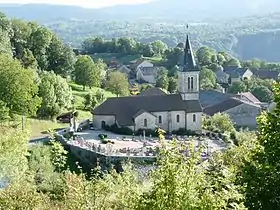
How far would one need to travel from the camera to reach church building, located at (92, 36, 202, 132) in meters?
47.0

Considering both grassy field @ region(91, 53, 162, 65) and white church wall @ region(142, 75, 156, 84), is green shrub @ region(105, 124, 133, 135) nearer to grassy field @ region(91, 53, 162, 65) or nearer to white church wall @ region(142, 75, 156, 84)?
white church wall @ region(142, 75, 156, 84)

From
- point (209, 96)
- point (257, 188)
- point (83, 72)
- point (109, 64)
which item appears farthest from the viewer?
point (109, 64)

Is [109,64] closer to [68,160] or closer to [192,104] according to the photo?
[192,104]

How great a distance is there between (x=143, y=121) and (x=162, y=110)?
196 centimetres

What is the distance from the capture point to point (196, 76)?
4909 cm

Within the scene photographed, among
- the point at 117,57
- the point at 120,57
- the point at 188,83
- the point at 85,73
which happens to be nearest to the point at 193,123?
the point at 188,83

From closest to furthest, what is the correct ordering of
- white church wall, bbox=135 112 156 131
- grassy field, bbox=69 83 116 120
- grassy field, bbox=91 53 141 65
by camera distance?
white church wall, bbox=135 112 156 131 → grassy field, bbox=69 83 116 120 → grassy field, bbox=91 53 141 65

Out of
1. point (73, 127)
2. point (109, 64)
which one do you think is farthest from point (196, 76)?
point (109, 64)

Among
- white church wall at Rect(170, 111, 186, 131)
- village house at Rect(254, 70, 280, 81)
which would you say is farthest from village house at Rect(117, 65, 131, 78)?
white church wall at Rect(170, 111, 186, 131)

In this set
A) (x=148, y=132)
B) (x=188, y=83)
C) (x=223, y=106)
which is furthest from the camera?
(x=223, y=106)

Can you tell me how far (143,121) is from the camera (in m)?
47.2

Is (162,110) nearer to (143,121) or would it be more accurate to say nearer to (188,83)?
(143,121)

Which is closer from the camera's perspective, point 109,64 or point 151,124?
point 151,124

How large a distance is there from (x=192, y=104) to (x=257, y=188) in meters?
34.8
